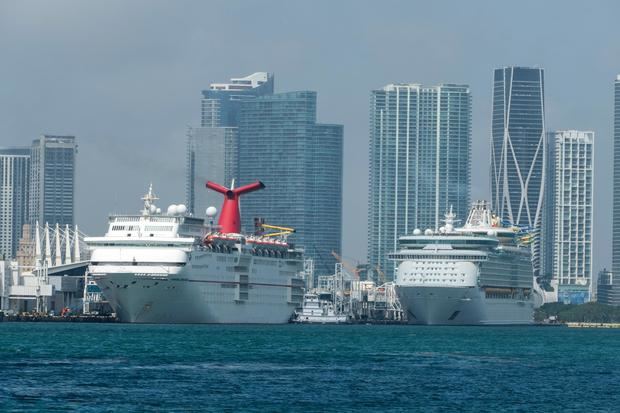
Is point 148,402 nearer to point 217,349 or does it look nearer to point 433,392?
point 433,392

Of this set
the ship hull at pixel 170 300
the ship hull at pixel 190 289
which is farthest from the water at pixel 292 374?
the ship hull at pixel 170 300

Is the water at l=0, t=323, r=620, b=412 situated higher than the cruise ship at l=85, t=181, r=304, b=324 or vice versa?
the cruise ship at l=85, t=181, r=304, b=324

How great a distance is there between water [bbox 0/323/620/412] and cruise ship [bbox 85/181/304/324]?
22696mm

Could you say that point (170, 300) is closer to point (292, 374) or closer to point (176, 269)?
point (176, 269)

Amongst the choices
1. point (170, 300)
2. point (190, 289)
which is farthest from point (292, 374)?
point (190, 289)

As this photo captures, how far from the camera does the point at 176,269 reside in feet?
570

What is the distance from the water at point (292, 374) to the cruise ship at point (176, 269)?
22.7 m

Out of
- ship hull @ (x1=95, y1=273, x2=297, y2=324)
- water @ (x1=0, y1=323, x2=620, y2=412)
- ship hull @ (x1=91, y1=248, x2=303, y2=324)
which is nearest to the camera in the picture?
water @ (x1=0, y1=323, x2=620, y2=412)

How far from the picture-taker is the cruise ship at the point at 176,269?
174 meters

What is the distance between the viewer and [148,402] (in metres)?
79.2

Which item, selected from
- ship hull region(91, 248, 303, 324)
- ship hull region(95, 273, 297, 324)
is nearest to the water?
ship hull region(91, 248, 303, 324)

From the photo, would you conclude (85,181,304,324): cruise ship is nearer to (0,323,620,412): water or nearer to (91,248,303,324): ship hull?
(91,248,303,324): ship hull

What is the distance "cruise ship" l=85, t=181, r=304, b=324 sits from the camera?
572ft

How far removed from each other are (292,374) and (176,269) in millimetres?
76301
